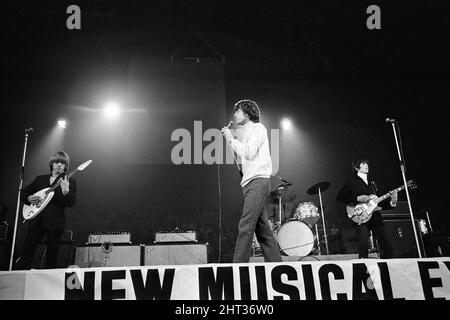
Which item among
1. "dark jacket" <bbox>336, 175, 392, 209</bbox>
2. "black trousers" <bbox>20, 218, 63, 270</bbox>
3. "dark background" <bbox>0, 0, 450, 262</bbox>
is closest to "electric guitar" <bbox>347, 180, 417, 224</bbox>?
"dark jacket" <bbox>336, 175, 392, 209</bbox>

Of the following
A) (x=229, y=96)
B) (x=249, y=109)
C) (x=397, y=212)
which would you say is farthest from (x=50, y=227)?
(x=397, y=212)

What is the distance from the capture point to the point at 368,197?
234 inches

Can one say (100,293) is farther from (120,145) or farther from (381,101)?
(381,101)

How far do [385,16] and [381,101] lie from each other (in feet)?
7.47

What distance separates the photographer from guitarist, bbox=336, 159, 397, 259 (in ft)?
18.5

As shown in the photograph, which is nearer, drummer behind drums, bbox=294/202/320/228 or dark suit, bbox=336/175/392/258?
dark suit, bbox=336/175/392/258

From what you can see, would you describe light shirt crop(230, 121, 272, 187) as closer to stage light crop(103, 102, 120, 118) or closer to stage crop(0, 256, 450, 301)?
stage crop(0, 256, 450, 301)

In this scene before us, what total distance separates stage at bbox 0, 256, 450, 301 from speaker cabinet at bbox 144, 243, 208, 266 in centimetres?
293

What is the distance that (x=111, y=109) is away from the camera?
852cm

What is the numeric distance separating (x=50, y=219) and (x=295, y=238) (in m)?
3.69

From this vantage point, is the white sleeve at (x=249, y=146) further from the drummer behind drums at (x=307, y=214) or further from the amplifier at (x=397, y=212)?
the amplifier at (x=397, y=212)

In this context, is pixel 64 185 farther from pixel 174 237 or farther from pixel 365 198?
pixel 365 198
